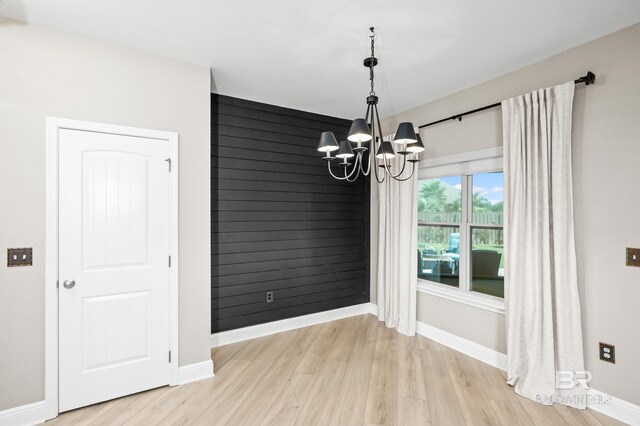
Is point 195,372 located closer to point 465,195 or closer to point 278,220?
point 278,220

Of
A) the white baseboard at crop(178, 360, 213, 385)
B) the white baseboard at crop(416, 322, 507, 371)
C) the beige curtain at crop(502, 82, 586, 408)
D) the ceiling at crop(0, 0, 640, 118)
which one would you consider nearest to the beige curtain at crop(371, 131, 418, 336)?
the white baseboard at crop(416, 322, 507, 371)

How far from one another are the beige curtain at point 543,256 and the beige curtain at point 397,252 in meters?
1.18

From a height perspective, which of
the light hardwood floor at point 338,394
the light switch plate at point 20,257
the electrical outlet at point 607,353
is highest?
the light switch plate at point 20,257

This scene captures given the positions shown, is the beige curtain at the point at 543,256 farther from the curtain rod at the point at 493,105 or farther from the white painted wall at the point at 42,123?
the white painted wall at the point at 42,123

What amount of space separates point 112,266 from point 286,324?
220cm

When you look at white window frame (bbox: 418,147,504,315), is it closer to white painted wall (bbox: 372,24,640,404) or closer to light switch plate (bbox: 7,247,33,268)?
white painted wall (bbox: 372,24,640,404)

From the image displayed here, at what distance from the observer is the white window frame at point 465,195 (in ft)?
10.7

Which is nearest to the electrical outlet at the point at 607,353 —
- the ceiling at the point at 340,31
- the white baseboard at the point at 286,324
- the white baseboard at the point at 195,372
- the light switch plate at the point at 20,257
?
the ceiling at the point at 340,31

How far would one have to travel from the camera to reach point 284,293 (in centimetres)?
409

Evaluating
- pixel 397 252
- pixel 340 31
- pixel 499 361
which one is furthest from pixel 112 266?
pixel 499 361

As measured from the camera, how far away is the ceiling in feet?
7.00

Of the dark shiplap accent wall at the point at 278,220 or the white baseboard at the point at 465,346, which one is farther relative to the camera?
the dark shiplap accent wall at the point at 278,220

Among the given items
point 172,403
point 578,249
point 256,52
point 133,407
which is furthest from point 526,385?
point 256,52

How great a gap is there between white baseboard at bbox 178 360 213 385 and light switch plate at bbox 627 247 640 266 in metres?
3.50
